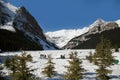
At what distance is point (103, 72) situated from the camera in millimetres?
54469

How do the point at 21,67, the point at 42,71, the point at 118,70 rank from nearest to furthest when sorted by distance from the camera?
the point at 21,67
the point at 42,71
the point at 118,70

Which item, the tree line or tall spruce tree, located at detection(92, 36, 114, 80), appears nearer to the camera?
the tree line

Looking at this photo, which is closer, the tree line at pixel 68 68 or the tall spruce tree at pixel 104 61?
the tree line at pixel 68 68

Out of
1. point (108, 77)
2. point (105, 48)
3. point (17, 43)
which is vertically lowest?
point (108, 77)

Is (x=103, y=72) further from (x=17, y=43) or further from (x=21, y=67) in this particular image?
(x=17, y=43)

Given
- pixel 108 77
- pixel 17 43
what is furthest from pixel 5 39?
pixel 108 77

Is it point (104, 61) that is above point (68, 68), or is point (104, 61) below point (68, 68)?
above

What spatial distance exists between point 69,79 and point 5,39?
137260 mm

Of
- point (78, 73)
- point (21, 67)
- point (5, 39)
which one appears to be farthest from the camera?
Result: point (5, 39)

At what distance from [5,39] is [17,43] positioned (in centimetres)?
667

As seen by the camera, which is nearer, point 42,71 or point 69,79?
point 69,79

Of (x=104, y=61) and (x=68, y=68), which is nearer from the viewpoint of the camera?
(x=68, y=68)

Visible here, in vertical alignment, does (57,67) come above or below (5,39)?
below

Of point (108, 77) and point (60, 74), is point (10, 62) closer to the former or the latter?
point (60, 74)
